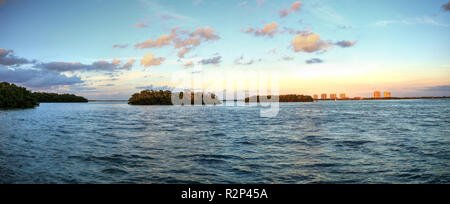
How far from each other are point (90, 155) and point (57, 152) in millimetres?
3060

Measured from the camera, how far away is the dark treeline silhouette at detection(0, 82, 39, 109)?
109750 mm

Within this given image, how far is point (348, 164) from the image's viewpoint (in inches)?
621

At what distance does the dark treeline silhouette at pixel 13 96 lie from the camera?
109750 millimetres

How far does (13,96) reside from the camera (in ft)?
369
